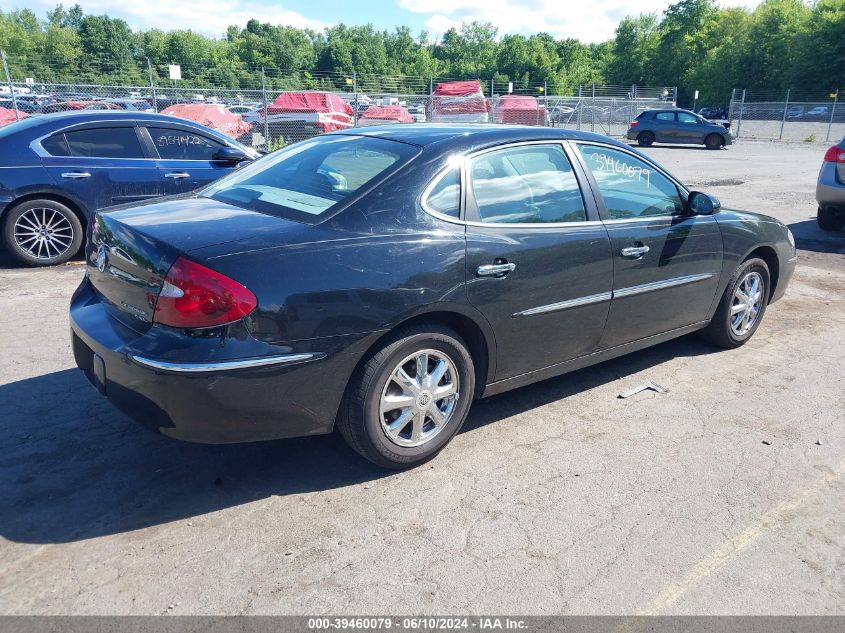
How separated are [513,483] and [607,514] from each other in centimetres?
47

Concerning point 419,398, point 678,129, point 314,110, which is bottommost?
point 678,129

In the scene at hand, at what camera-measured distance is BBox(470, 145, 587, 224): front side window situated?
3.62 meters

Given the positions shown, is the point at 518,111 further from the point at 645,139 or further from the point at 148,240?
the point at 148,240

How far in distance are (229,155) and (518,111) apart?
22938 millimetres

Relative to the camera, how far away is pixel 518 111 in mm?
28734

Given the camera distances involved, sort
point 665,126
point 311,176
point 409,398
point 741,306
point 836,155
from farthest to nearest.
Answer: point 665,126 < point 836,155 < point 741,306 < point 311,176 < point 409,398

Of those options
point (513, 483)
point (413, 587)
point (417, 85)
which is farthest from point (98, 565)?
point (417, 85)

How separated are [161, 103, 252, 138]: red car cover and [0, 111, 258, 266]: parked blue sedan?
1087cm

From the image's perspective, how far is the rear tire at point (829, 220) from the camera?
10047 mm

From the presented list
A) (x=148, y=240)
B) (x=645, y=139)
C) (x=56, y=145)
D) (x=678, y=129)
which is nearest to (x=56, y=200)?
(x=56, y=145)

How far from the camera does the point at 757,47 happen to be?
68.8m

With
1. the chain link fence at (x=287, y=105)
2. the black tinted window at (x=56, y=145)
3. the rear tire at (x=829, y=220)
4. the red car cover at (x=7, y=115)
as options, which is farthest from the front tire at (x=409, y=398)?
the red car cover at (x=7, y=115)

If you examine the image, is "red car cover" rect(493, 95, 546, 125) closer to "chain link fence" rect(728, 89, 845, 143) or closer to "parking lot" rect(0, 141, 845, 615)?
"chain link fence" rect(728, 89, 845, 143)

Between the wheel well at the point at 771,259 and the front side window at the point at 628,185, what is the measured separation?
1.04 metres
